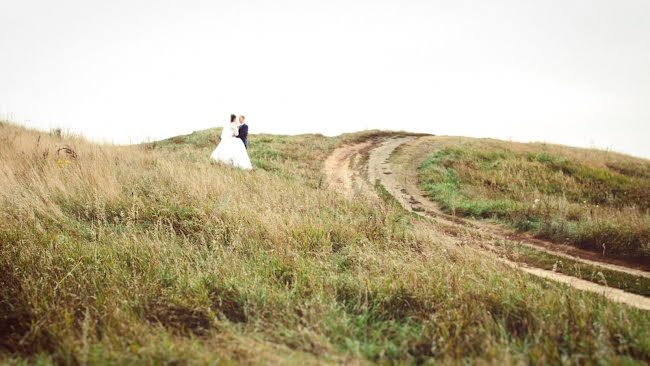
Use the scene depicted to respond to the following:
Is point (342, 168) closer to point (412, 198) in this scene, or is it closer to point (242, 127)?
point (242, 127)

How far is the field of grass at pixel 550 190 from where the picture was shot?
6290 millimetres

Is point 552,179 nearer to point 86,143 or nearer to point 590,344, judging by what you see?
point 590,344

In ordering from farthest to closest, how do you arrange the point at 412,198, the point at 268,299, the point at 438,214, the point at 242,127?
1. the point at 242,127
2. the point at 412,198
3. the point at 438,214
4. the point at 268,299

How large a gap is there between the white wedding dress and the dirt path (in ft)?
12.4

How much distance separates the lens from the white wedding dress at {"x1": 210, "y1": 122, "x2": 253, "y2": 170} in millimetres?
13188

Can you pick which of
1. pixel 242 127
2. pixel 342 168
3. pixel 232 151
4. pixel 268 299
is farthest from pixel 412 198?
pixel 268 299

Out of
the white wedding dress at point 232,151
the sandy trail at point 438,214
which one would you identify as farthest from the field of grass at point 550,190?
the white wedding dress at point 232,151

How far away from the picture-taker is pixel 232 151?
13383mm

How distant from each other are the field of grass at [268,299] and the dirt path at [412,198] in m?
0.84

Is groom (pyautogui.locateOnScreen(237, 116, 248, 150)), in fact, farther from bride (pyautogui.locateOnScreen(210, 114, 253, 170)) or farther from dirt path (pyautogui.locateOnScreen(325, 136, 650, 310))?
dirt path (pyautogui.locateOnScreen(325, 136, 650, 310))

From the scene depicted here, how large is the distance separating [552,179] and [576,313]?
13.2m

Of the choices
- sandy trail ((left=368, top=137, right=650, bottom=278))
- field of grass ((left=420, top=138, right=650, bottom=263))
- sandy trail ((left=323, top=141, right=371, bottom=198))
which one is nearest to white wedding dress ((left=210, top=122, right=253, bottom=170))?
sandy trail ((left=323, top=141, right=371, bottom=198))

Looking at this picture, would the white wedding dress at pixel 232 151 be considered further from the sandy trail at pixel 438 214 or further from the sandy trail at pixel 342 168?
the sandy trail at pixel 438 214

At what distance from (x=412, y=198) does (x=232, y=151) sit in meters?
7.46
